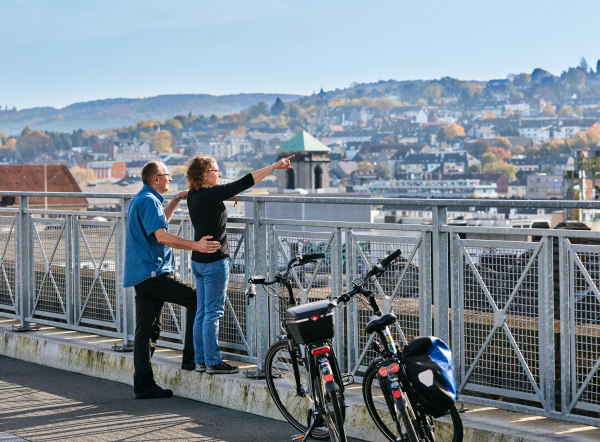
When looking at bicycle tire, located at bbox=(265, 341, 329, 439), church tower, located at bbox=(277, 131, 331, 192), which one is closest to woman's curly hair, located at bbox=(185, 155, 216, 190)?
bicycle tire, located at bbox=(265, 341, 329, 439)

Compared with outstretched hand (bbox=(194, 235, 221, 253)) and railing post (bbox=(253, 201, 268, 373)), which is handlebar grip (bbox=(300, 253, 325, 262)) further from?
railing post (bbox=(253, 201, 268, 373))

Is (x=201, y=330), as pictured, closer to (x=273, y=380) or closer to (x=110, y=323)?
(x=273, y=380)

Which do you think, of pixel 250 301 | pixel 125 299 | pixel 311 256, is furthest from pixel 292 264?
pixel 125 299

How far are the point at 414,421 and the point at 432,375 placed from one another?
0.92 feet

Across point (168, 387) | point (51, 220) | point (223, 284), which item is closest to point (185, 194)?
point (223, 284)

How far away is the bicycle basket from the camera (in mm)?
5391

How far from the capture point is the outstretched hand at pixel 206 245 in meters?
7.06

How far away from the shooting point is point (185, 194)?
24.3 ft

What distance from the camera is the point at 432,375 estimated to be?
16.0 ft

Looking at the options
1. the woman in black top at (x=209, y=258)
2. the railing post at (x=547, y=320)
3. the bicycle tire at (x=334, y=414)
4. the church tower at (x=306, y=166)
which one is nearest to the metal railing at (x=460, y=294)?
the railing post at (x=547, y=320)

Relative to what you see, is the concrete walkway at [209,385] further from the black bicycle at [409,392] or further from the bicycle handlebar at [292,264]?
the bicycle handlebar at [292,264]

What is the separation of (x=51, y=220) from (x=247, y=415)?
3.44 m

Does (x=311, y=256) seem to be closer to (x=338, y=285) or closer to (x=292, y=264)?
(x=292, y=264)

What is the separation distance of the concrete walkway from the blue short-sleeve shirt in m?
0.87
